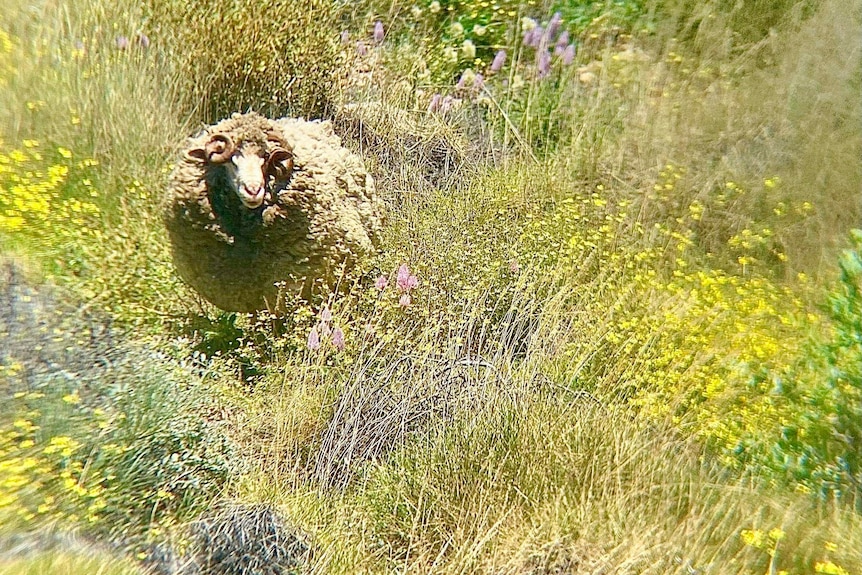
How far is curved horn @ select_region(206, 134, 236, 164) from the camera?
3.38 metres

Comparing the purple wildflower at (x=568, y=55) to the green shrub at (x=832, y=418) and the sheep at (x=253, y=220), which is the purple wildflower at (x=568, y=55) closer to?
the sheep at (x=253, y=220)

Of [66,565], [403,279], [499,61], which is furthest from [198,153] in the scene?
[499,61]

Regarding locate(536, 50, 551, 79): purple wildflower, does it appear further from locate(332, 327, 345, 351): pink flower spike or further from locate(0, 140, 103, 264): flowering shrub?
locate(0, 140, 103, 264): flowering shrub

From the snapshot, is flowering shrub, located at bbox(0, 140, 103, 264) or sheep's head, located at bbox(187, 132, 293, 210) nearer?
sheep's head, located at bbox(187, 132, 293, 210)

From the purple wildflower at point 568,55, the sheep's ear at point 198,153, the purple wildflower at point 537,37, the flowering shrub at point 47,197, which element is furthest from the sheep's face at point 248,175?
the purple wildflower at point 537,37

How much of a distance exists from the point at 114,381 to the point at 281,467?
0.73 metres

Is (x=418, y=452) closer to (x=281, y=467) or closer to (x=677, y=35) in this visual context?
(x=281, y=467)

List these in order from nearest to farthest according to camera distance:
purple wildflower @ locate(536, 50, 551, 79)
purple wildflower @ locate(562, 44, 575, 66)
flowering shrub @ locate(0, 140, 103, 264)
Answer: flowering shrub @ locate(0, 140, 103, 264) < purple wildflower @ locate(562, 44, 575, 66) < purple wildflower @ locate(536, 50, 551, 79)

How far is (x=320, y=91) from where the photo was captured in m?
5.33

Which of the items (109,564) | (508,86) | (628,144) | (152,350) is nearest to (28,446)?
(109,564)

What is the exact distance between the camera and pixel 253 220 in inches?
141

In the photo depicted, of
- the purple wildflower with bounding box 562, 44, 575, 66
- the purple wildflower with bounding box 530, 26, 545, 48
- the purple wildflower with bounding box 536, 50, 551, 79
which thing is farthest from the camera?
the purple wildflower with bounding box 530, 26, 545, 48

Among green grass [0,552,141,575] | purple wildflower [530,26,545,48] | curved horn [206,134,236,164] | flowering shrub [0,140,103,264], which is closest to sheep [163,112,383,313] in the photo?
curved horn [206,134,236,164]

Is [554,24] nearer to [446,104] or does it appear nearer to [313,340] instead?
[446,104]
